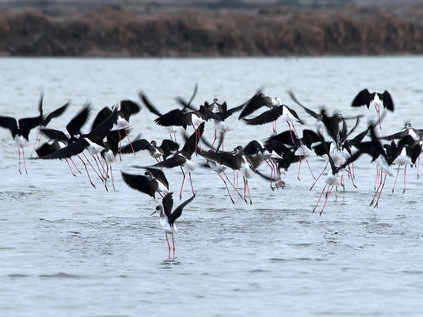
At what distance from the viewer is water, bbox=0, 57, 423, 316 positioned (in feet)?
27.2

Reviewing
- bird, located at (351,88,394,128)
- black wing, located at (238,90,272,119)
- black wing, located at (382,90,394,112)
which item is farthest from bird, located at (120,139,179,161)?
black wing, located at (382,90,394,112)

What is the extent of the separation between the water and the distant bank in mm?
70105

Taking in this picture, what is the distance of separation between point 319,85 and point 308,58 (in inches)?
1761

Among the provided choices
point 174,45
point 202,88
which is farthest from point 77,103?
point 174,45

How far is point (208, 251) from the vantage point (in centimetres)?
1035

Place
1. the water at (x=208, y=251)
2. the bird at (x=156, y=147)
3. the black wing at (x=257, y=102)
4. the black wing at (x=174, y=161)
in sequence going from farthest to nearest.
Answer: the black wing at (x=257, y=102) → the bird at (x=156, y=147) → the black wing at (x=174, y=161) → the water at (x=208, y=251)

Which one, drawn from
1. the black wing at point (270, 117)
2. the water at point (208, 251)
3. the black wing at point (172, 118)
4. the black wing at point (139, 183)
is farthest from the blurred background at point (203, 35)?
the black wing at point (139, 183)

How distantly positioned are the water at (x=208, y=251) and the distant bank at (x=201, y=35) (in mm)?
70105

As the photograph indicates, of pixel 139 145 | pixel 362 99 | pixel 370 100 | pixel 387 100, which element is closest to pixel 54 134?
pixel 139 145

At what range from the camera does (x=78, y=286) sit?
883 centimetres

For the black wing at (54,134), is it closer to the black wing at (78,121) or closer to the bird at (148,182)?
the black wing at (78,121)

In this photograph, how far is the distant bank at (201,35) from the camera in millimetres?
87188

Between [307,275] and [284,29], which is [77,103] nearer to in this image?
[307,275]

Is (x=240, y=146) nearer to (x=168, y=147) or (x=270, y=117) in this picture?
(x=270, y=117)
